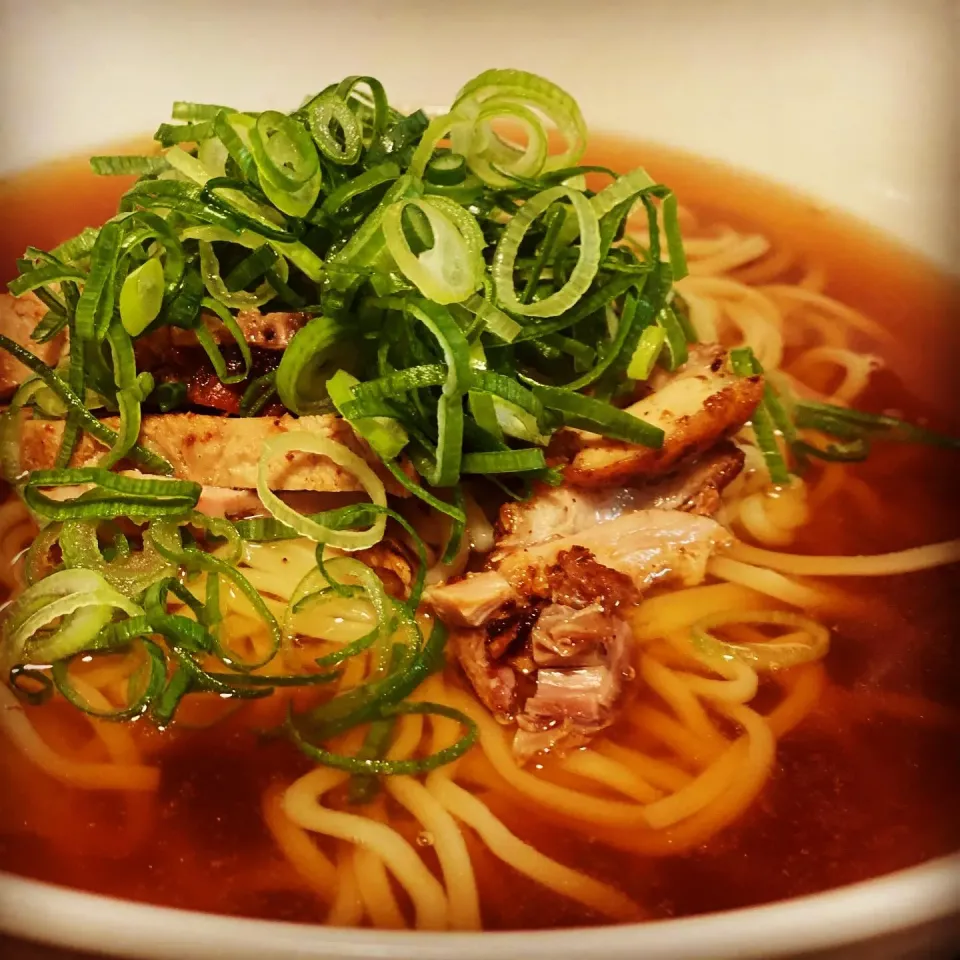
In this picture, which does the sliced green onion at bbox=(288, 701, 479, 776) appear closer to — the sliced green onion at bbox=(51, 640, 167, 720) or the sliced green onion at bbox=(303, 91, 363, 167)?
the sliced green onion at bbox=(51, 640, 167, 720)

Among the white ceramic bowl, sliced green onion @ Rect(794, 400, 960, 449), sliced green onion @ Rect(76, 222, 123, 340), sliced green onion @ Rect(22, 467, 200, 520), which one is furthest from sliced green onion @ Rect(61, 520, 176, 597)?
the white ceramic bowl

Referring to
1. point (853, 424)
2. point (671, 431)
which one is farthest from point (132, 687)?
point (853, 424)

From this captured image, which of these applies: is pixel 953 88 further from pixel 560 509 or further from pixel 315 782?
pixel 315 782

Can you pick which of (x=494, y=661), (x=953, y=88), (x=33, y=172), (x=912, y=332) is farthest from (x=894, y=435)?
(x=33, y=172)

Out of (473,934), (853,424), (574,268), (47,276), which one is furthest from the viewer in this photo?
(853,424)

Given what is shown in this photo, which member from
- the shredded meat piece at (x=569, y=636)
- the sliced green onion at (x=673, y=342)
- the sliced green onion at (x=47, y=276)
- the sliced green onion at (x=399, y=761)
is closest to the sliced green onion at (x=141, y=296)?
the sliced green onion at (x=47, y=276)

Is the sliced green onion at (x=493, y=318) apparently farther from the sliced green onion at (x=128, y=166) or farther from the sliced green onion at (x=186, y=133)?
the sliced green onion at (x=128, y=166)

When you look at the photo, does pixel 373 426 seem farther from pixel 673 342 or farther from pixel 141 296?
pixel 673 342
